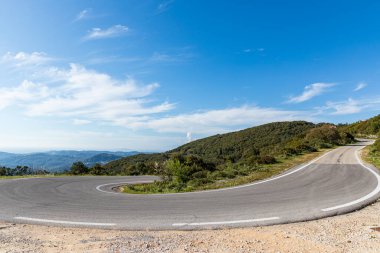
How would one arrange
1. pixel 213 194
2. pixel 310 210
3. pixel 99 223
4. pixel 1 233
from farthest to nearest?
pixel 213 194, pixel 310 210, pixel 99 223, pixel 1 233

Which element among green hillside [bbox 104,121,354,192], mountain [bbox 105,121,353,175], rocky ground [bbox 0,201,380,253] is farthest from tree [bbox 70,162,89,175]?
rocky ground [bbox 0,201,380,253]

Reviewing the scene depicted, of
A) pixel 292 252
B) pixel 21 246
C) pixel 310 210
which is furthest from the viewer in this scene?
pixel 310 210

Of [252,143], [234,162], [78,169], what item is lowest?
[234,162]

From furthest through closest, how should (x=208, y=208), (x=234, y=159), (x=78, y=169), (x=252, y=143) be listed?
(x=252, y=143), (x=234, y=159), (x=78, y=169), (x=208, y=208)

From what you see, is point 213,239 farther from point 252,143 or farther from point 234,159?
point 252,143

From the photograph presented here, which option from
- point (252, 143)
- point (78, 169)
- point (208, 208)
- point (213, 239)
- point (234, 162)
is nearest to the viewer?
point (213, 239)

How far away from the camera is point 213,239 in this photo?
19.7ft

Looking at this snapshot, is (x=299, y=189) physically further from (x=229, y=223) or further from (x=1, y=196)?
(x=1, y=196)

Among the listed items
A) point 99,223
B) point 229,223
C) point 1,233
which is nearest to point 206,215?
point 229,223

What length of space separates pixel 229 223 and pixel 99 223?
3.26 metres

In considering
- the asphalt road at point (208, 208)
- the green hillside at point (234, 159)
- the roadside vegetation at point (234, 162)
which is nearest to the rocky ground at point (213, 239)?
the asphalt road at point (208, 208)

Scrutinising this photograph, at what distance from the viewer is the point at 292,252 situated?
5230 millimetres

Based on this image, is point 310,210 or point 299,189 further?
point 299,189

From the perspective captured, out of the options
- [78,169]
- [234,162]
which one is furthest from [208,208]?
[234,162]
